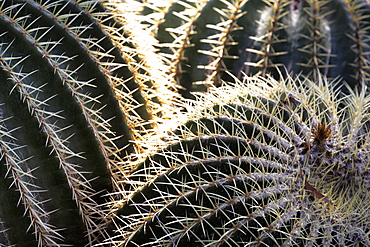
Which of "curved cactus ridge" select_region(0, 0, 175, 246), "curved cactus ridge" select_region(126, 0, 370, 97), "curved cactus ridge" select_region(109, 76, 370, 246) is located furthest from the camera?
"curved cactus ridge" select_region(126, 0, 370, 97)

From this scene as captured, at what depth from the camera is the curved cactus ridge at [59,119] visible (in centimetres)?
130

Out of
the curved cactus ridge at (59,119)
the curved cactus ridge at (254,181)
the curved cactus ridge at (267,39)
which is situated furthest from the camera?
the curved cactus ridge at (267,39)

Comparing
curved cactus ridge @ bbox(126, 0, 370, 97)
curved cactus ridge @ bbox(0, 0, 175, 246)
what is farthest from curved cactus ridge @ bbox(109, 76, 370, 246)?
curved cactus ridge @ bbox(126, 0, 370, 97)

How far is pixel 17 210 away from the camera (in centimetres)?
131

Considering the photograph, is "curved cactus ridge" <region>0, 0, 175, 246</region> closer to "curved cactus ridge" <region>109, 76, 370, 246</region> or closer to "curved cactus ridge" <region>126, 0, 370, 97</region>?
"curved cactus ridge" <region>109, 76, 370, 246</region>

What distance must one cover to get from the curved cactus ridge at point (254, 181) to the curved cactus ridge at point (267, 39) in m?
0.59

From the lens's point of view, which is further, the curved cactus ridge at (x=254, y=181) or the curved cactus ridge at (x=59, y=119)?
the curved cactus ridge at (x=59, y=119)

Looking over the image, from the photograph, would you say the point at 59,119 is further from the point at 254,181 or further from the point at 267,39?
the point at 267,39

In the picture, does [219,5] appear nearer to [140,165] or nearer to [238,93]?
[238,93]

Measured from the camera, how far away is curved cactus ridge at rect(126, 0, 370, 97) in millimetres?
1986

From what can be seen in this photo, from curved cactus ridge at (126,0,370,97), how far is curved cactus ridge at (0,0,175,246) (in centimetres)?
50

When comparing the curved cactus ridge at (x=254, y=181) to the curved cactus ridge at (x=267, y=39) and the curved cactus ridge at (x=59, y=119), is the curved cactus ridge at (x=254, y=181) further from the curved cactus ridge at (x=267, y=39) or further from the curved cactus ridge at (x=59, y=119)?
the curved cactus ridge at (x=267, y=39)

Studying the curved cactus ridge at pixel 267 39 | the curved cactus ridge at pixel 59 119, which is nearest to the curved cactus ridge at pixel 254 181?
the curved cactus ridge at pixel 59 119

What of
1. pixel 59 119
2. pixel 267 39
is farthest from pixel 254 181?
pixel 267 39
